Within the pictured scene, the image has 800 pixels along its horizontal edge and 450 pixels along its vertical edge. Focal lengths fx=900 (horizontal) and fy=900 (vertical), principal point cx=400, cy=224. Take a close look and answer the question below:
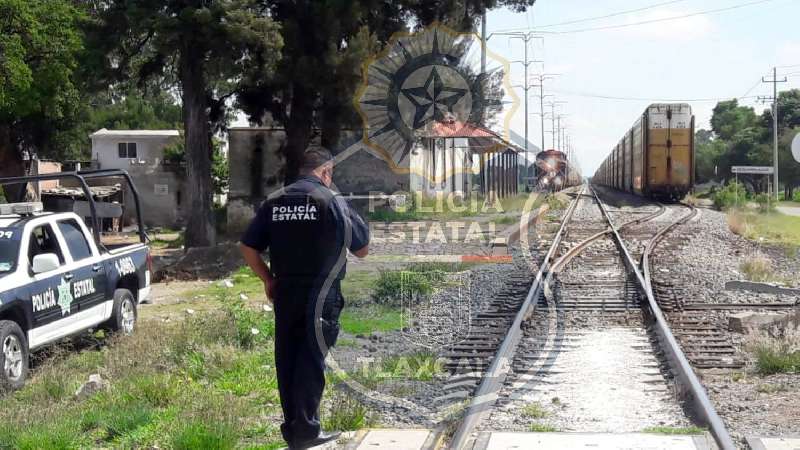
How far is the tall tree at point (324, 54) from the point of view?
23.0m

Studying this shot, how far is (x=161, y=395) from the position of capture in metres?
7.35

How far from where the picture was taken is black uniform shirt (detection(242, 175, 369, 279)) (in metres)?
5.47

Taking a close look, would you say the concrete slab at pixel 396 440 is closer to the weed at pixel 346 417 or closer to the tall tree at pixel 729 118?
the weed at pixel 346 417

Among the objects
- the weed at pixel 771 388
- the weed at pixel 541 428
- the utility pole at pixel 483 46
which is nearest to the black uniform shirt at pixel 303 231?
the weed at pixel 541 428

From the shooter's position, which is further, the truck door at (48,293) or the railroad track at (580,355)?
the truck door at (48,293)

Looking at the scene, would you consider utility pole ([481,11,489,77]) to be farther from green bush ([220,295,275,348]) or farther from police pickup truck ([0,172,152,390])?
green bush ([220,295,275,348])

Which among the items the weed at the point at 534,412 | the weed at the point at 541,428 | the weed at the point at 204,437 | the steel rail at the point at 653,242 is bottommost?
the steel rail at the point at 653,242

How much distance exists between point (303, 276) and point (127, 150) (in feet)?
174

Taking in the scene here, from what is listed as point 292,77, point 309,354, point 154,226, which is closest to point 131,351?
point 309,354

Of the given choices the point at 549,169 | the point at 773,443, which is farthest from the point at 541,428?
the point at 549,169

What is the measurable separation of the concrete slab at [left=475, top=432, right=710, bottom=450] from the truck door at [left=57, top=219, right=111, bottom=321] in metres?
5.58

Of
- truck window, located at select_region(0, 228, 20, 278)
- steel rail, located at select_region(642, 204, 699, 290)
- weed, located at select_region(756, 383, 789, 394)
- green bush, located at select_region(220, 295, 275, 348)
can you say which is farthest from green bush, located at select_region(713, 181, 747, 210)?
truck window, located at select_region(0, 228, 20, 278)

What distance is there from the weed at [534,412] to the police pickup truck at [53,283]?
4601 mm

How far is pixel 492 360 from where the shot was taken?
830 cm
